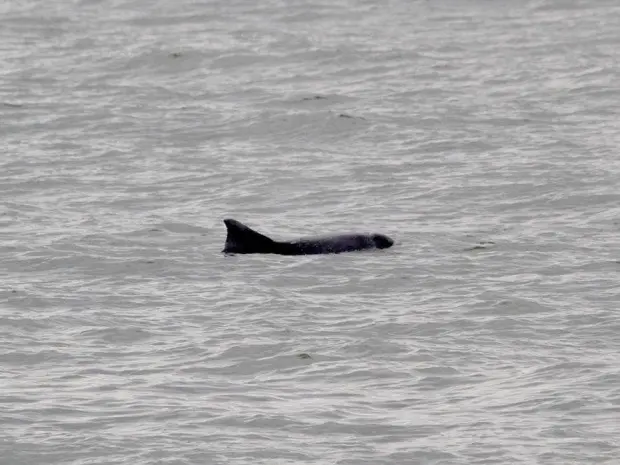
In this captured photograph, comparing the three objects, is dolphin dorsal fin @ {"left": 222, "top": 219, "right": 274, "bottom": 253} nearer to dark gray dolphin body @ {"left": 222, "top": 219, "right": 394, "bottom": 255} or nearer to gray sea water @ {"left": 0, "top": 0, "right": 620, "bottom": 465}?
dark gray dolphin body @ {"left": 222, "top": 219, "right": 394, "bottom": 255}

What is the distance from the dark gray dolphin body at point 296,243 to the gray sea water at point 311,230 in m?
0.18

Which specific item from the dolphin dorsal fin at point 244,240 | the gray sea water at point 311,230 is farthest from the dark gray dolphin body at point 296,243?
the gray sea water at point 311,230

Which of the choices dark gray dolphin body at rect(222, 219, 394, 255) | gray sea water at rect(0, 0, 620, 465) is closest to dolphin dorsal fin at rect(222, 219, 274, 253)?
dark gray dolphin body at rect(222, 219, 394, 255)

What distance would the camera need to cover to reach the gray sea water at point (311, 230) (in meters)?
14.1

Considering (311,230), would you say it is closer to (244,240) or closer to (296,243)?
(296,243)

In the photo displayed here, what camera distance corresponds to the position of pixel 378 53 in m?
33.5

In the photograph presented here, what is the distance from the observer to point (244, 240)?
20.1 metres

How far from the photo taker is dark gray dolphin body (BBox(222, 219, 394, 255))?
20109mm

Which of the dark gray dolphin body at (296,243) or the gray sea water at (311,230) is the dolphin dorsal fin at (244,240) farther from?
the gray sea water at (311,230)

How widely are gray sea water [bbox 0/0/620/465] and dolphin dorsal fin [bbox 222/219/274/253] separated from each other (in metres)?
0.15

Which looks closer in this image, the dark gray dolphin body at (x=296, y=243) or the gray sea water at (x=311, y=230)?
the gray sea water at (x=311, y=230)

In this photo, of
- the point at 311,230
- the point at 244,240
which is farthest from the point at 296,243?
the point at 311,230

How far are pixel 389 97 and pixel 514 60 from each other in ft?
11.7

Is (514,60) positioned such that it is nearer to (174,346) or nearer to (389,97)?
(389,97)
